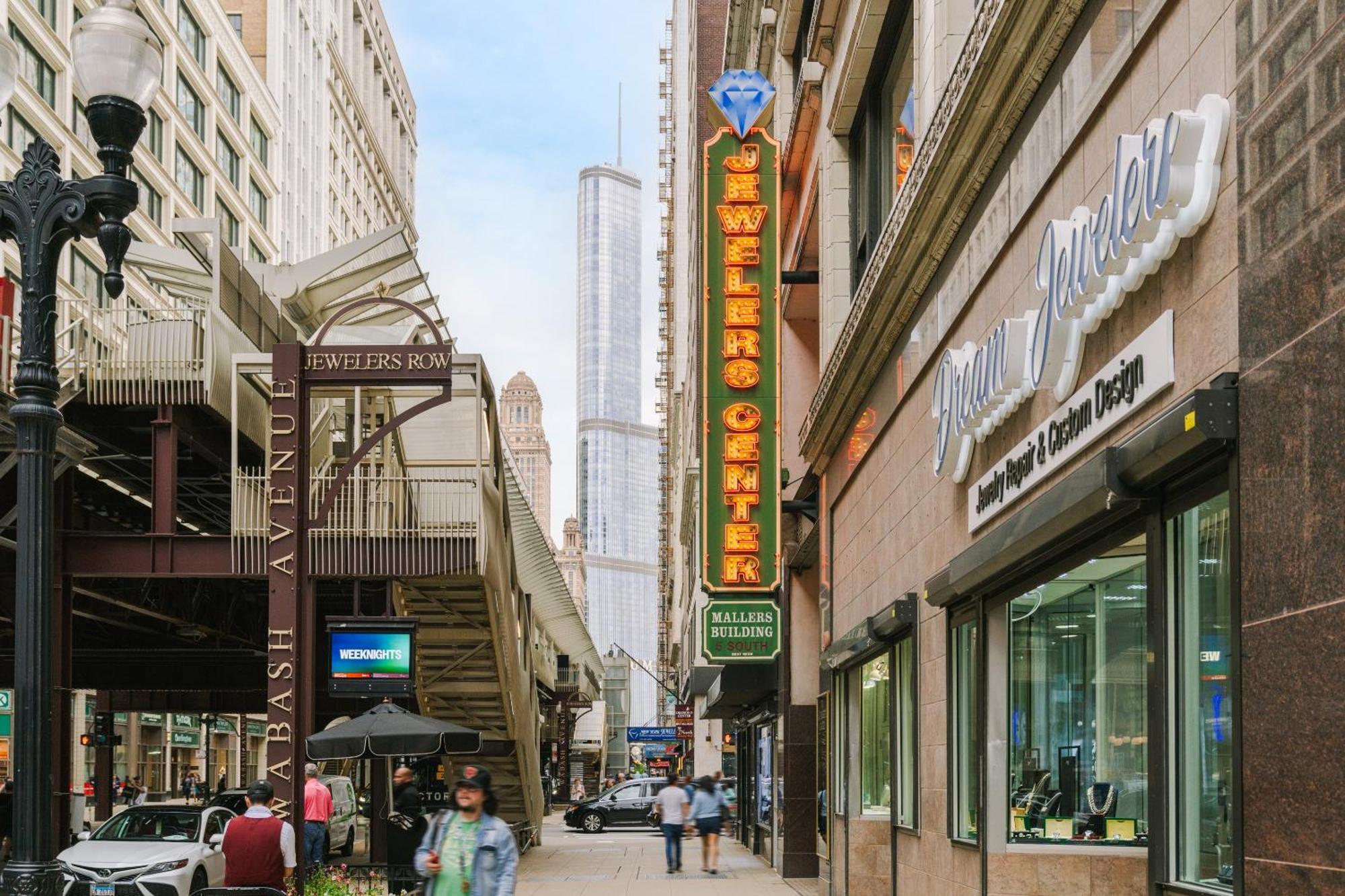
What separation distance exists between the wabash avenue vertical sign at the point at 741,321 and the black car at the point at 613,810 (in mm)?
25312

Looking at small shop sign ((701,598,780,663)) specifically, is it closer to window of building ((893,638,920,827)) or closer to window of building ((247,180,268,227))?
window of building ((893,638,920,827))

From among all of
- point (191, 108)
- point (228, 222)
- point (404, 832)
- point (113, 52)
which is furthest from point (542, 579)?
point (113, 52)

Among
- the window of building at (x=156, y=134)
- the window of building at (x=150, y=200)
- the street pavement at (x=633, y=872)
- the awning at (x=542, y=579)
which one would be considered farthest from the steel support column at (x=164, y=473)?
the window of building at (x=156, y=134)

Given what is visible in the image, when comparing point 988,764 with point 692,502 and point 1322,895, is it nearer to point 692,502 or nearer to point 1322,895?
point 1322,895

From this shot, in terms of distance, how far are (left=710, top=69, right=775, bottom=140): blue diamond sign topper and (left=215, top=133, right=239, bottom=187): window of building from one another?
4823 cm

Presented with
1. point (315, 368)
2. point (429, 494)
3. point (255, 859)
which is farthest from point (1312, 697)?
point (429, 494)

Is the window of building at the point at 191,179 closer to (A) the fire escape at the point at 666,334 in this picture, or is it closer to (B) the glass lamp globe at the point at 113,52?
(A) the fire escape at the point at 666,334

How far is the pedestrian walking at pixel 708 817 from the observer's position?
27562 millimetres

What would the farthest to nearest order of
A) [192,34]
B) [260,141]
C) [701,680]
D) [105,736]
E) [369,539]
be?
[260,141] → [192,34] → [701,680] → [105,736] → [369,539]

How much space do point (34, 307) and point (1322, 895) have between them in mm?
7476

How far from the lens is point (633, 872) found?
28.5m

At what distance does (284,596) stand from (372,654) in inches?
53.1

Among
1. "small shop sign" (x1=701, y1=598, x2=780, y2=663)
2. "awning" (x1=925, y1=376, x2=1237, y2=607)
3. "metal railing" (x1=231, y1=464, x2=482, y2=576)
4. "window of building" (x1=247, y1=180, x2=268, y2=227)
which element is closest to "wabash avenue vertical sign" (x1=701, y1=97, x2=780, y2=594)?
"small shop sign" (x1=701, y1=598, x2=780, y2=663)

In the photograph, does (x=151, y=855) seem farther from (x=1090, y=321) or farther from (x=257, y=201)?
(x=257, y=201)
